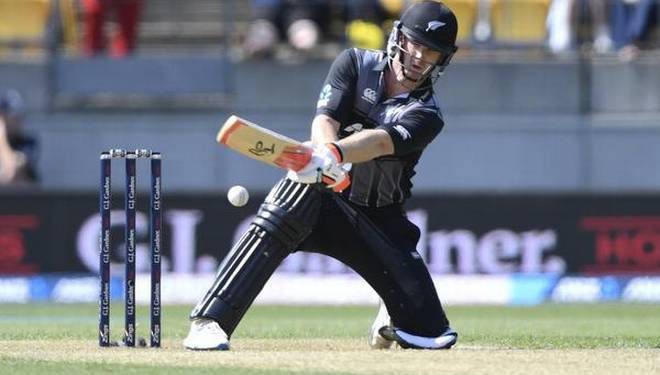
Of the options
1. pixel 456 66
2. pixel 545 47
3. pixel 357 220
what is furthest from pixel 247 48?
pixel 357 220

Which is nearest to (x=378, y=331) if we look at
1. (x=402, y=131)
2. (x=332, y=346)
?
(x=332, y=346)

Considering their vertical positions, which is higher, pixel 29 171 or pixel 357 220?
pixel 357 220

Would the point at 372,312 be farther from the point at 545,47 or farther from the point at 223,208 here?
the point at 545,47

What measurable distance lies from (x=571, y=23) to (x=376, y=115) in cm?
870

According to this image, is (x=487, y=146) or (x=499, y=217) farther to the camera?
(x=487, y=146)

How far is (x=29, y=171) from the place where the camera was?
47.2ft

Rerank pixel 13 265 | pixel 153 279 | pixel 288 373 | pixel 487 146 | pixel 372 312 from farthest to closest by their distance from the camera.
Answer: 1. pixel 487 146
2. pixel 13 265
3. pixel 372 312
4. pixel 153 279
5. pixel 288 373

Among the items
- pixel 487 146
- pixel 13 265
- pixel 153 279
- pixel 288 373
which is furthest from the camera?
pixel 487 146

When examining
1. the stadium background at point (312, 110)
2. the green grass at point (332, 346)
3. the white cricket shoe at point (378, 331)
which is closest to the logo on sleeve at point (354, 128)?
the white cricket shoe at point (378, 331)

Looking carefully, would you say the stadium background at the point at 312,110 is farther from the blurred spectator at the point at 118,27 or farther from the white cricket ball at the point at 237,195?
the white cricket ball at the point at 237,195

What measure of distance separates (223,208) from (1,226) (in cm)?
195

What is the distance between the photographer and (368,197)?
24.1 feet

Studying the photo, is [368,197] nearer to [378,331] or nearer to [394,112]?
[394,112]

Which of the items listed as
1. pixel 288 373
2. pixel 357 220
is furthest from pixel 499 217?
pixel 288 373
